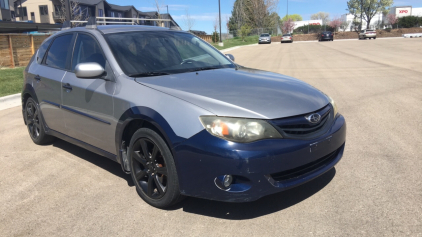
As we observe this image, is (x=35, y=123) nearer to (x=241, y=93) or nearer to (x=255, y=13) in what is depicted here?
(x=241, y=93)

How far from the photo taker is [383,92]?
8938 millimetres

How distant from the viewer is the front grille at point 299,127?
120 inches

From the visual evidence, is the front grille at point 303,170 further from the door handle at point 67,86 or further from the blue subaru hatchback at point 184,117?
the door handle at point 67,86

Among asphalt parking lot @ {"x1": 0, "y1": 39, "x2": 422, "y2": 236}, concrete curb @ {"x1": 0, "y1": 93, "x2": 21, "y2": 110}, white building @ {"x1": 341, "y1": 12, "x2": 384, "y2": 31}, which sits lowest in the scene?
asphalt parking lot @ {"x1": 0, "y1": 39, "x2": 422, "y2": 236}

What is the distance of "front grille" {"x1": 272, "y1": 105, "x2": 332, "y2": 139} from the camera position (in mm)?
3049

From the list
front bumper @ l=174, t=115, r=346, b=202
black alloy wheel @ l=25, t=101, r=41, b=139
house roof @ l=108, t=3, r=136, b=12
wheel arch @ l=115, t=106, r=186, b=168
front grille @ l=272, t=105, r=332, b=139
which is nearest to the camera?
front bumper @ l=174, t=115, r=346, b=202

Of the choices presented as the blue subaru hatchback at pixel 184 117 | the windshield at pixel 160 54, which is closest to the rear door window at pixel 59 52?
the blue subaru hatchback at pixel 184 117

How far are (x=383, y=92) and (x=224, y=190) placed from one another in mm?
7217

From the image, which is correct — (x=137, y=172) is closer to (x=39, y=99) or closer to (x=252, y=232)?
(x=252, y=232)

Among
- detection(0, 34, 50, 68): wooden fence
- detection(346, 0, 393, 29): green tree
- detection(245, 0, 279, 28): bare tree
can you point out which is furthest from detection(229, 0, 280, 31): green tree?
detection(0, 34, 50, 68): wooden fence

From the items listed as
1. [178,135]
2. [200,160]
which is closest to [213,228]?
[200,160]

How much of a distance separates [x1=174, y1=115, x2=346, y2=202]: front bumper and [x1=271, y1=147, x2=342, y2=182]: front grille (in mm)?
12

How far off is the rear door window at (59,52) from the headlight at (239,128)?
2.62 m

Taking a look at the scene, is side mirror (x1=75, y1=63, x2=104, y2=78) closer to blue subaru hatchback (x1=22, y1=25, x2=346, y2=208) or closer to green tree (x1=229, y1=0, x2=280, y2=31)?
blue subaru hatchback (x1=22, y1=25, x2=346, y2=208)
